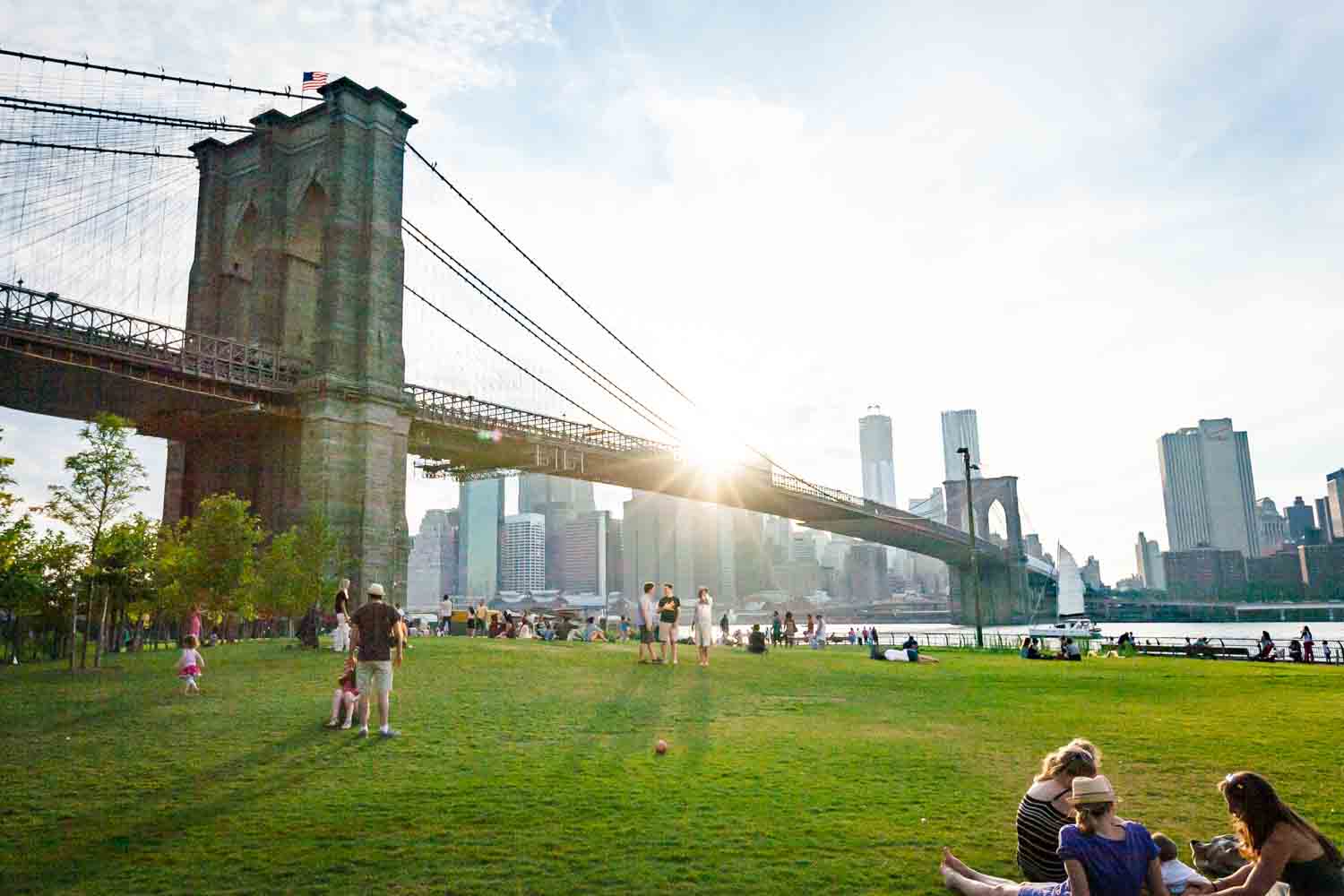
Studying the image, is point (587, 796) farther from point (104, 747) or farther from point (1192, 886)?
point (104, 747)

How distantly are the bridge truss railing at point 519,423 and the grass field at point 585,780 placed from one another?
27662mm

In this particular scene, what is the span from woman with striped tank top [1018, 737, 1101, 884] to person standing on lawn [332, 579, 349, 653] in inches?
503

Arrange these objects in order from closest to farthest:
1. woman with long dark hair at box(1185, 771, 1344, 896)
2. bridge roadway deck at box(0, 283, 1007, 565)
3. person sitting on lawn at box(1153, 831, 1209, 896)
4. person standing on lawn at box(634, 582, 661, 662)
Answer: woman with long dark hair at box(1185, 771, 1344, 896) → person sitting on lawn at box(1153, 831, 1209, 896) → person standing on lawn at box(634, 582, 661, 662) → bridge roadway deck at box(0, 283, 1007, 565)

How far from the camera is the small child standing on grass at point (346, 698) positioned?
9.45 m

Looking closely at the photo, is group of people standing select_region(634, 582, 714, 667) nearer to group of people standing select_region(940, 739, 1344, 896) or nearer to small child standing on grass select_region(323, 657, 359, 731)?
small child standing on grass select_region(323, 657, 359, 731)

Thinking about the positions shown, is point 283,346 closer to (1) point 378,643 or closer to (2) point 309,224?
(2) point 309,224

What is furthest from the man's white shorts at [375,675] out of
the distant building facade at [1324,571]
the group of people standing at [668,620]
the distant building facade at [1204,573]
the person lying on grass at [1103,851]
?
the distant building facade at [1204,573]

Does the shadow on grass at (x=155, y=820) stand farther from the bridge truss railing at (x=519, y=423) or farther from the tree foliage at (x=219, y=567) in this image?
the bridge truss railing at (x=519, y=423)

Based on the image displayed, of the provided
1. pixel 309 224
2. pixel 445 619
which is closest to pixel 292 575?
pixel 445 619

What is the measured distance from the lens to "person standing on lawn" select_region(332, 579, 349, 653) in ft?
50.8

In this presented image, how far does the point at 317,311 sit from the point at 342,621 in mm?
20882

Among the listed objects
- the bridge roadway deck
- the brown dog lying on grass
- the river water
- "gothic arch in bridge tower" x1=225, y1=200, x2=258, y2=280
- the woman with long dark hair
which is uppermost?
"gothic arch in bridge tower" x1=225, y1=200, x2=258, y2=280

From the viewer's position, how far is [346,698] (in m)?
9.55

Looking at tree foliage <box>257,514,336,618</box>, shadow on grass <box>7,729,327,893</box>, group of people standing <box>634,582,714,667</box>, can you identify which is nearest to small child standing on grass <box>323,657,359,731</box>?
shadow on grass <box>7,729,327,893</box>
